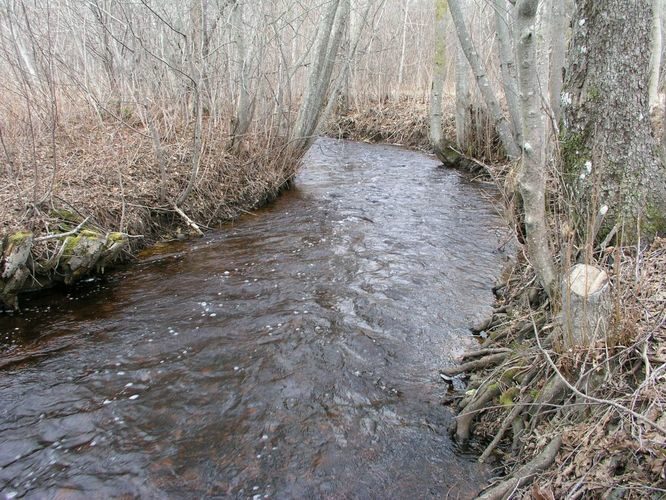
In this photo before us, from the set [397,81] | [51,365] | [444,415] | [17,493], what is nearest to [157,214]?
[51,365]

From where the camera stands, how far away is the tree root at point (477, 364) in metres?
3.83

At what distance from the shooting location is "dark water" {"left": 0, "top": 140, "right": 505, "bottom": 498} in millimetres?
3148

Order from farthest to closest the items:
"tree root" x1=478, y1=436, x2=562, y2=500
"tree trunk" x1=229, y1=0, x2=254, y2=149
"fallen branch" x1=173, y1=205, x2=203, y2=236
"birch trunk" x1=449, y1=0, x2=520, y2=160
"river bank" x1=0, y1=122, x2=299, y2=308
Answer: "tree trunk" x1=229, y1=0, x2=254, y2=149
"birch trunk" x1=449, y1=0, x2=520, y2=160
"fallen branch" x1=173, y1=205, x2=203, y2=236
"river bank" x1=0, y1=122, x2=299, y2=308
"tree root" x1=478, y1=436, x2=562, y2=500

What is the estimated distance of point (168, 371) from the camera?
4.19 meters

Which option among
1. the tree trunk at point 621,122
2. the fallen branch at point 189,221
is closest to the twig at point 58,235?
the fallen branch at point 189,221

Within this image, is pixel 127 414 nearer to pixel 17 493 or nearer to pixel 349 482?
pixel 17 493

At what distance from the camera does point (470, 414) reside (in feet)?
11.1

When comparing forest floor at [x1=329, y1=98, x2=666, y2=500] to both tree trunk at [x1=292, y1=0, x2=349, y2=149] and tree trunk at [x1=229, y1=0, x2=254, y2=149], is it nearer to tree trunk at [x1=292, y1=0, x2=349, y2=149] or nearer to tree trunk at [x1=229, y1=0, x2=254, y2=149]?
tree trunk at [x1=229, y1=0, x2=254, y2=149]

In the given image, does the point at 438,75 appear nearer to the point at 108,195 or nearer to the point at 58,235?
the point at 108,195

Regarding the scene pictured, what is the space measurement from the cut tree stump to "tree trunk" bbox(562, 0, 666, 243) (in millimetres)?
1020

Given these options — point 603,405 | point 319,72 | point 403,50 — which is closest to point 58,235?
point 603,405

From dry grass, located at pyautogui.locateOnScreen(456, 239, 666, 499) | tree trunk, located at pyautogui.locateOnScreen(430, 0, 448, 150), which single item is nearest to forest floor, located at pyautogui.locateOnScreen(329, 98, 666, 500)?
dry grass, located at pyautogui.locateOnScreen(456, 239, 666, 499)

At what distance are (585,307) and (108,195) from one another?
21.4 feet

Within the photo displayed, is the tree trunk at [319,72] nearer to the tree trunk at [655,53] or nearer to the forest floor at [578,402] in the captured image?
the tree trunk at [655,53]
